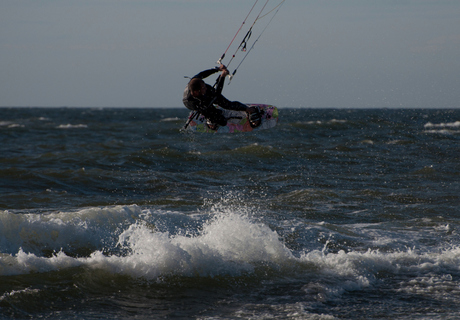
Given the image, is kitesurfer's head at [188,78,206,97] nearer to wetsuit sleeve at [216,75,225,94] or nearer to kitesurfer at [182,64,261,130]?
kitesurfer at [182,64,261,130]

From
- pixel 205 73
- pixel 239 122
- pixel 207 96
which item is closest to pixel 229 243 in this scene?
pixel 207 96

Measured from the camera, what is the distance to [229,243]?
25.1ft

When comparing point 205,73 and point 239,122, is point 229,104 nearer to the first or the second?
point 205,73

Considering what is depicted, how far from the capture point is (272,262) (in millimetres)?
7164

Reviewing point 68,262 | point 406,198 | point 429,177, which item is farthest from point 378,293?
point 429,177

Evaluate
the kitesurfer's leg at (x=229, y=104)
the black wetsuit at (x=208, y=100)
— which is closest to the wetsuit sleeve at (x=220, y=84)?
the black wetsuit at (x=208, y=100)

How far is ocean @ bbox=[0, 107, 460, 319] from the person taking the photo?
5.77 metres

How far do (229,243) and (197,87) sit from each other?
10.8 feet

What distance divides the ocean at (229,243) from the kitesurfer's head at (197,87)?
8.36 ft

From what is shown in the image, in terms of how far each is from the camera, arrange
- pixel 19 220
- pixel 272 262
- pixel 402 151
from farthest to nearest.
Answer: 1. pixel 402 151
2. pixel 19 220
3. pixel 272 262

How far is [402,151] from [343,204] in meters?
11.9

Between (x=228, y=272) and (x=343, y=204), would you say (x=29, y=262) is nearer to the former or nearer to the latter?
(x=228, y=272)

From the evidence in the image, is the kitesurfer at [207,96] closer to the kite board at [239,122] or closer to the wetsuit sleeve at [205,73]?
the wetsuit sleeve at [205,73]

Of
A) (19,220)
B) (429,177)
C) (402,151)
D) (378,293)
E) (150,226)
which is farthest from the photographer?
(402,151)
